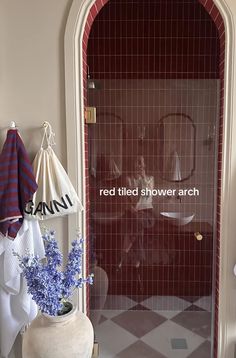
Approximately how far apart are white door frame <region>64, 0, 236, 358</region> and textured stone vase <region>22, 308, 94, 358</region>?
545 mm

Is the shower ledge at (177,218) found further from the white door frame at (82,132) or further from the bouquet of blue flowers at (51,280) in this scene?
the bouquet of blue flowers at (51,280)

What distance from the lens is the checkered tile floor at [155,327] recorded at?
2033 millimetres

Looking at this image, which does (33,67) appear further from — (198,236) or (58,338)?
(198,236)

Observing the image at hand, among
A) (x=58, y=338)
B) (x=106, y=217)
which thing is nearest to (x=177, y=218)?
(x=106, y=217)

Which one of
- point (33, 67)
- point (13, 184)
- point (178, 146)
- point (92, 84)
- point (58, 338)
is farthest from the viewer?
point (178, 146)

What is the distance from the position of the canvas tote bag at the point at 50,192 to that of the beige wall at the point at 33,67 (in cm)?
11

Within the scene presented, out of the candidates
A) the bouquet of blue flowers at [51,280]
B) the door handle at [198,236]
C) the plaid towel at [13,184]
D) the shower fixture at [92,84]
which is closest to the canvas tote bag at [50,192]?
the plaid towel at [13,184]

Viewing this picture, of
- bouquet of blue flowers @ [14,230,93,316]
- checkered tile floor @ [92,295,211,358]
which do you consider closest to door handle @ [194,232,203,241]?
checkered tile floor @ [92,295,211,358]

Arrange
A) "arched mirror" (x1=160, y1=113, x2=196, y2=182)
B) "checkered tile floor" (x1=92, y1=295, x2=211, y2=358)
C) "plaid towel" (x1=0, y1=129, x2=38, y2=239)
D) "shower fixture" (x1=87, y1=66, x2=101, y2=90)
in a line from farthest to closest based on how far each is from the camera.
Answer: "arched mirror" (x1=160, y1=113, x2=196, y2=182) → "shower fixture" (x1=87, y1=66, x2=101, y2=90) → "checkered tile floor" (x1=92, y1=295, x2=211, y2=358) → "plaid towel" (x1=0, y1=129, x2=38, y2=239)

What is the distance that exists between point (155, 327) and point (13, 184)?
1.53 metres

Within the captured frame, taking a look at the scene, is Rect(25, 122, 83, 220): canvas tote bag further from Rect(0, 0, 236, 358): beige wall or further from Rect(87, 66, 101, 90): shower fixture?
Rect(87, 66, 101, 90): shower fixture

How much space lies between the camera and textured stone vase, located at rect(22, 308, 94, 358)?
1.12m

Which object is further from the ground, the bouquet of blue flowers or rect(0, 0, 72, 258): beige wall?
rect(0, 0, 72, 258): beige wall

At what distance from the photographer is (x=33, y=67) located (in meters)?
1.60
